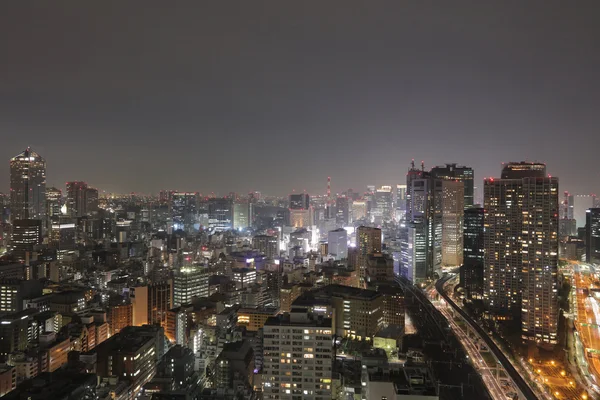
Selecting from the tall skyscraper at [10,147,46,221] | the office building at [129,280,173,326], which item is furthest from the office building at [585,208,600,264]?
the tall skyscraper at [10,147,46,221]

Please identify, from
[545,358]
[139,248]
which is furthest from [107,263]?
[545,358]

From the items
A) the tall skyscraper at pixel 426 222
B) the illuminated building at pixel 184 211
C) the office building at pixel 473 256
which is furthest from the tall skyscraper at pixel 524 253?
the illuminated building at pixel 184 211

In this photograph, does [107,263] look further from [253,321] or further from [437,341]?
[437,341]

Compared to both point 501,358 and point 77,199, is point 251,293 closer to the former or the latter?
point 501,358

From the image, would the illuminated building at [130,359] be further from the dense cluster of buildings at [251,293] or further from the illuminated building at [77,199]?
the illuminated building at [77,199]

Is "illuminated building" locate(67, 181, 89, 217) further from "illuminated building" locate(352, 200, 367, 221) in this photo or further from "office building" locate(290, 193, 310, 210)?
"illuminated building" locate(352, 200, 367, 221)

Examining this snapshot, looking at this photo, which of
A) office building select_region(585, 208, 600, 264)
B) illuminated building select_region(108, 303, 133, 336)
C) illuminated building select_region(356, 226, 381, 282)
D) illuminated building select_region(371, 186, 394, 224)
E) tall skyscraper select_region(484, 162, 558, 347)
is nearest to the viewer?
tall skyscraper select_region(484, 162, 558, 347)

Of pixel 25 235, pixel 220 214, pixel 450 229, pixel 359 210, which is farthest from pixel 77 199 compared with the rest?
pixel 450 229
